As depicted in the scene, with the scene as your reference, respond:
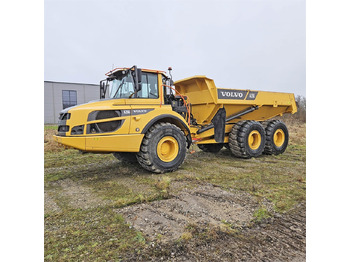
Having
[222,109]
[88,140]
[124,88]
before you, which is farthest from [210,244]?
[222,109]

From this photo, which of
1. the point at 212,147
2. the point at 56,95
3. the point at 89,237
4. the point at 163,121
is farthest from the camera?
the point at 56,95

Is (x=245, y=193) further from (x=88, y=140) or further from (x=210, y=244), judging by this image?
(x=88, y=140)

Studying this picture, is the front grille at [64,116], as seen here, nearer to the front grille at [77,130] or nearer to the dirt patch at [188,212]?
the front grille at [77,130]

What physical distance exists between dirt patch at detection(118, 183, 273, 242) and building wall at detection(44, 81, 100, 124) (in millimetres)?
32615

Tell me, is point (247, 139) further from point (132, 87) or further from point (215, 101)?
point (132, 87)

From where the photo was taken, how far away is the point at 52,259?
2.25 metres

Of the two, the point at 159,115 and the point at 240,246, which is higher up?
the point at 159,115

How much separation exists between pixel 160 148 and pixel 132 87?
59.8 inches

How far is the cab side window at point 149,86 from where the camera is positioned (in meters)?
5.30

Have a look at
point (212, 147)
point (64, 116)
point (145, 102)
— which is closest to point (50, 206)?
point (64, 116)

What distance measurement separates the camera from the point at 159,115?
5254 mm

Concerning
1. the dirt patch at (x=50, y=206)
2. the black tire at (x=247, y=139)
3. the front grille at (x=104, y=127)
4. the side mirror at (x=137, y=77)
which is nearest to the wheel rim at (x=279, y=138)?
the black tire at (x=247, y=139)

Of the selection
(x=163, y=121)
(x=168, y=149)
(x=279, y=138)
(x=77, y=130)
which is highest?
(x=163, y=121)

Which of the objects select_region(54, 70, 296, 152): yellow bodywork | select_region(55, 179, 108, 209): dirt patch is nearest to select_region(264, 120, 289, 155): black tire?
select_region(54, 70, 296, 152): yellow bodywork
